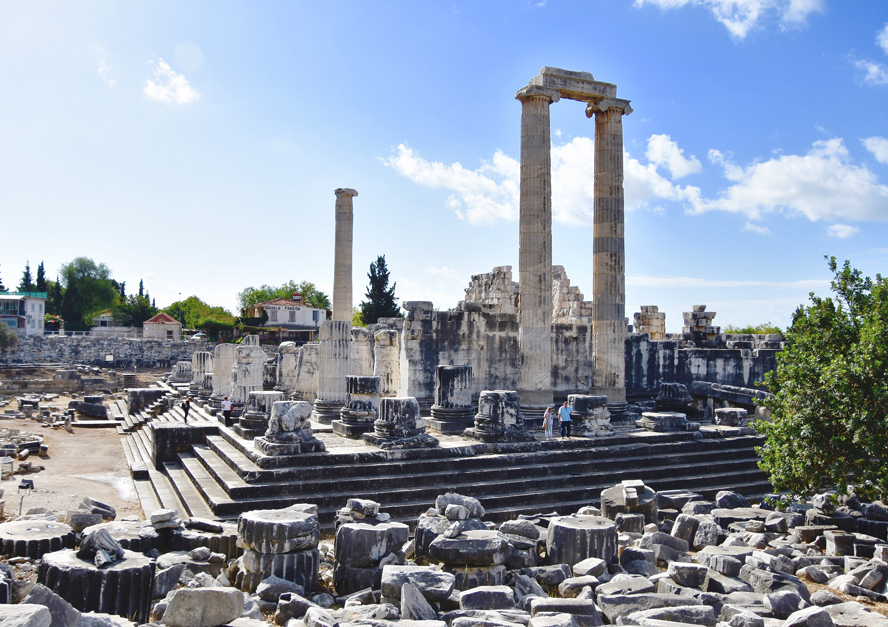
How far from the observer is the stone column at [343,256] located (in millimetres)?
17891

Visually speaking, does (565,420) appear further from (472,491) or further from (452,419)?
(472,491)

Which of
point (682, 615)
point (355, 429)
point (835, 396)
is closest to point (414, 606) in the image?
point (682, 615)

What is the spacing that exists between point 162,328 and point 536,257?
5649 cm

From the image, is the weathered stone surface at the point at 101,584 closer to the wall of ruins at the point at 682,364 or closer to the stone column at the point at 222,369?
the stone column at the point at 222,369

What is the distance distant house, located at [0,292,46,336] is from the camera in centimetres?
5909

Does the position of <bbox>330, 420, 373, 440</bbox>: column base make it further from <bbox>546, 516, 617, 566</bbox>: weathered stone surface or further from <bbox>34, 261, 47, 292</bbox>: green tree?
<bbox>34, 261, 47, 292</bbox>: green tree

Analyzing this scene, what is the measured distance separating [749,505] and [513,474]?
4338 millimetres

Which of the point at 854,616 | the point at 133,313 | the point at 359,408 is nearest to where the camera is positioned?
the point at 854,616

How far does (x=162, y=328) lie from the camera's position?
209ft

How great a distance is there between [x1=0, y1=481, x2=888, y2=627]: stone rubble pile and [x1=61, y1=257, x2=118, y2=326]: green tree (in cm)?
7085

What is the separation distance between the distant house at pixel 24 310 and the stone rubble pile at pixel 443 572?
5943 cm

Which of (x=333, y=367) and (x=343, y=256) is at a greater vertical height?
(x=343, y=256)

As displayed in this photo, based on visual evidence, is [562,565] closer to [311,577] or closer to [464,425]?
[311,577]

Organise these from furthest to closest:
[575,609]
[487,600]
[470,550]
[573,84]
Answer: [573,84], [470,550], [487,600], [575,609]
